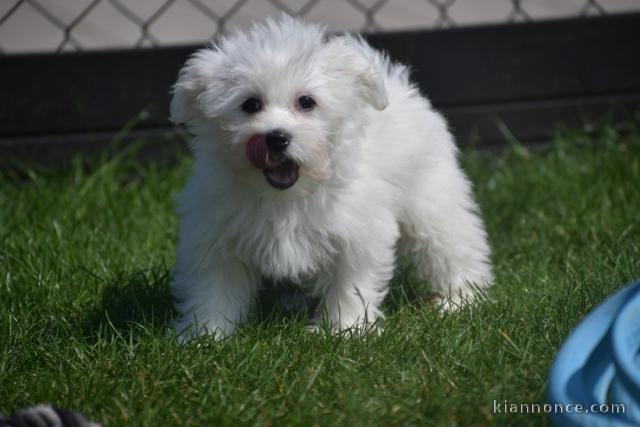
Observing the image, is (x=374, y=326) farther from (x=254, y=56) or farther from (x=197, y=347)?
(x=254, y=56)

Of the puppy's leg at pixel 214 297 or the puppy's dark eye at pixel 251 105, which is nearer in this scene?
the puppy's dark eye at pixel 251 105

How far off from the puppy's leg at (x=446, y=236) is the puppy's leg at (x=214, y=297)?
2.37 feet

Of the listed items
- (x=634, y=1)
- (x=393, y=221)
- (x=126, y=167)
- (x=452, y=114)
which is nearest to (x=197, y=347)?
(x=393, y=221)

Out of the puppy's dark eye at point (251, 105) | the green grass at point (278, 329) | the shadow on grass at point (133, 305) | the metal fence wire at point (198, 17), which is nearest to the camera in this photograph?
the green grass at point (278, 329)

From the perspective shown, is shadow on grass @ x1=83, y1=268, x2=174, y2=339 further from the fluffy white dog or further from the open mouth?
the open mouth

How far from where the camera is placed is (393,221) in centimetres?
333

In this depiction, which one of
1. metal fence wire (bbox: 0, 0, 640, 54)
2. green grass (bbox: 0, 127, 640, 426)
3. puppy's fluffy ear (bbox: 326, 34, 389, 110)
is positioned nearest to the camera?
green grass (bbox: 0, 127, 640, 426)

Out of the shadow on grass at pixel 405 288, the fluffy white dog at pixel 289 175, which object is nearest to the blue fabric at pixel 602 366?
the fluffy white dog at pixel 289 175

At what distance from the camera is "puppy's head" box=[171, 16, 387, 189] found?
115 inches

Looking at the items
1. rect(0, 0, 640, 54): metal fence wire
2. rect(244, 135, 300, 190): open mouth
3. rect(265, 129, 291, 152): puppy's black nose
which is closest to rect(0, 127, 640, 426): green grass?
rect(244, 135, 300, 190): open mouth

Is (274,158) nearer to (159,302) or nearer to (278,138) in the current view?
(278,138)

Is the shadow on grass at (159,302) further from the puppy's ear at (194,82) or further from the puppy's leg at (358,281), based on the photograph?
the puppy's ear at (194,82)

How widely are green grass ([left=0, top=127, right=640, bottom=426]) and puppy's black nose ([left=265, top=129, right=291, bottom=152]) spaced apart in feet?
2.00

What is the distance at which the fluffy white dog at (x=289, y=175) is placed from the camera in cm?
297
